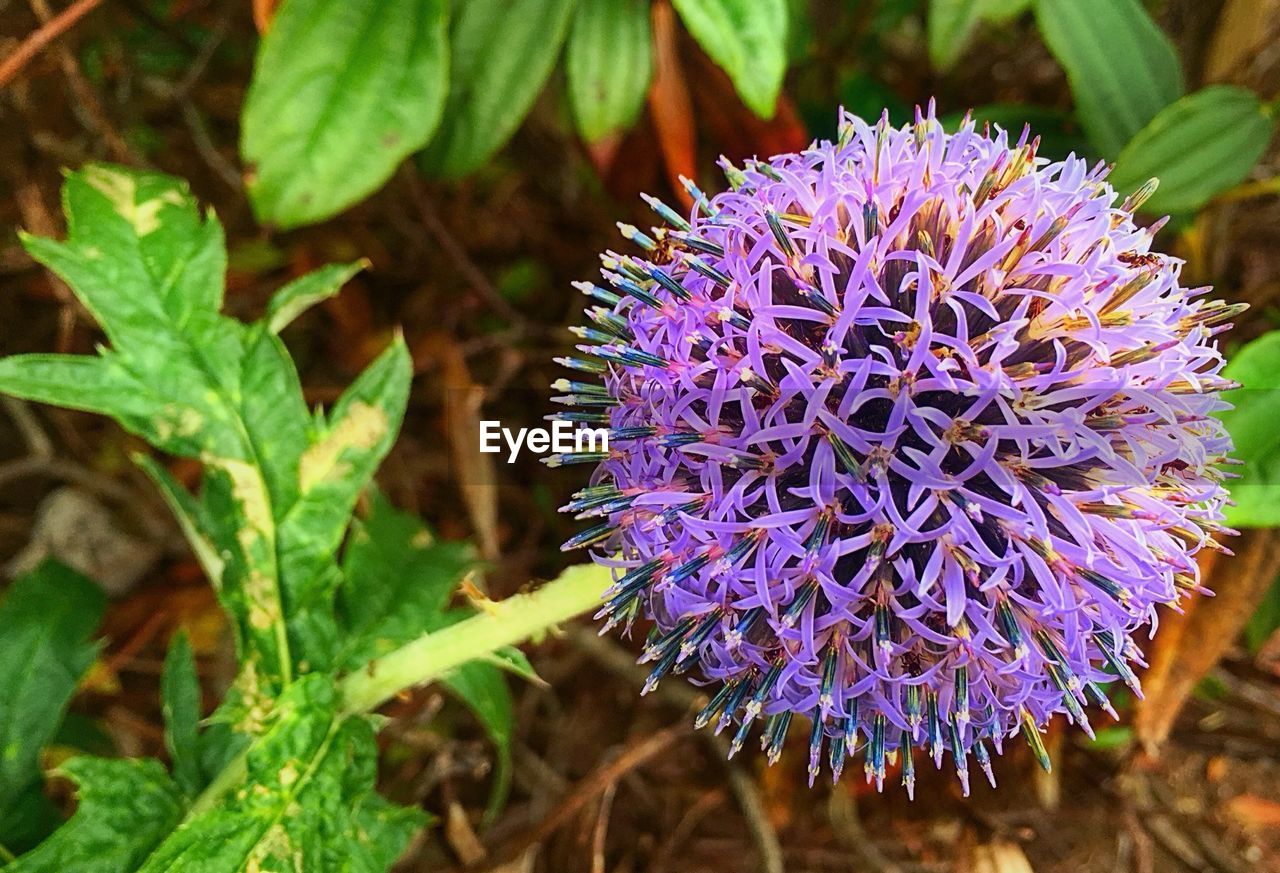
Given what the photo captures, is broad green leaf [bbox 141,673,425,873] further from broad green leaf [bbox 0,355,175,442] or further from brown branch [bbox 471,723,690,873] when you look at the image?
brown branch [bbox 471,723,690,873]

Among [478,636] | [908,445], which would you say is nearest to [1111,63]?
[908,445]

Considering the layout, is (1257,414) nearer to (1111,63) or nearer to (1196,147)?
(1196,147)

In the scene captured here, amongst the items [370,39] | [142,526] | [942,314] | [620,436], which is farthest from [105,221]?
[942,314]

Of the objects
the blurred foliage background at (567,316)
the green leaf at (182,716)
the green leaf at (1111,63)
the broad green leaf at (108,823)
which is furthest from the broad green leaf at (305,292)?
the green leaf at (1111,63)

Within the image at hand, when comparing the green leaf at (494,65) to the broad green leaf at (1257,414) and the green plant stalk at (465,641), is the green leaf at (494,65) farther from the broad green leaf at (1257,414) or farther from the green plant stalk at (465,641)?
the broad green leaf at (1257,414)

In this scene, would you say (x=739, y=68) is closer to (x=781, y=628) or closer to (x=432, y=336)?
(x=781, y=628)

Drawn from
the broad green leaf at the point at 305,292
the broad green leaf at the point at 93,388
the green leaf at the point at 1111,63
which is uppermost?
the green leaf at the point at 1111,63
